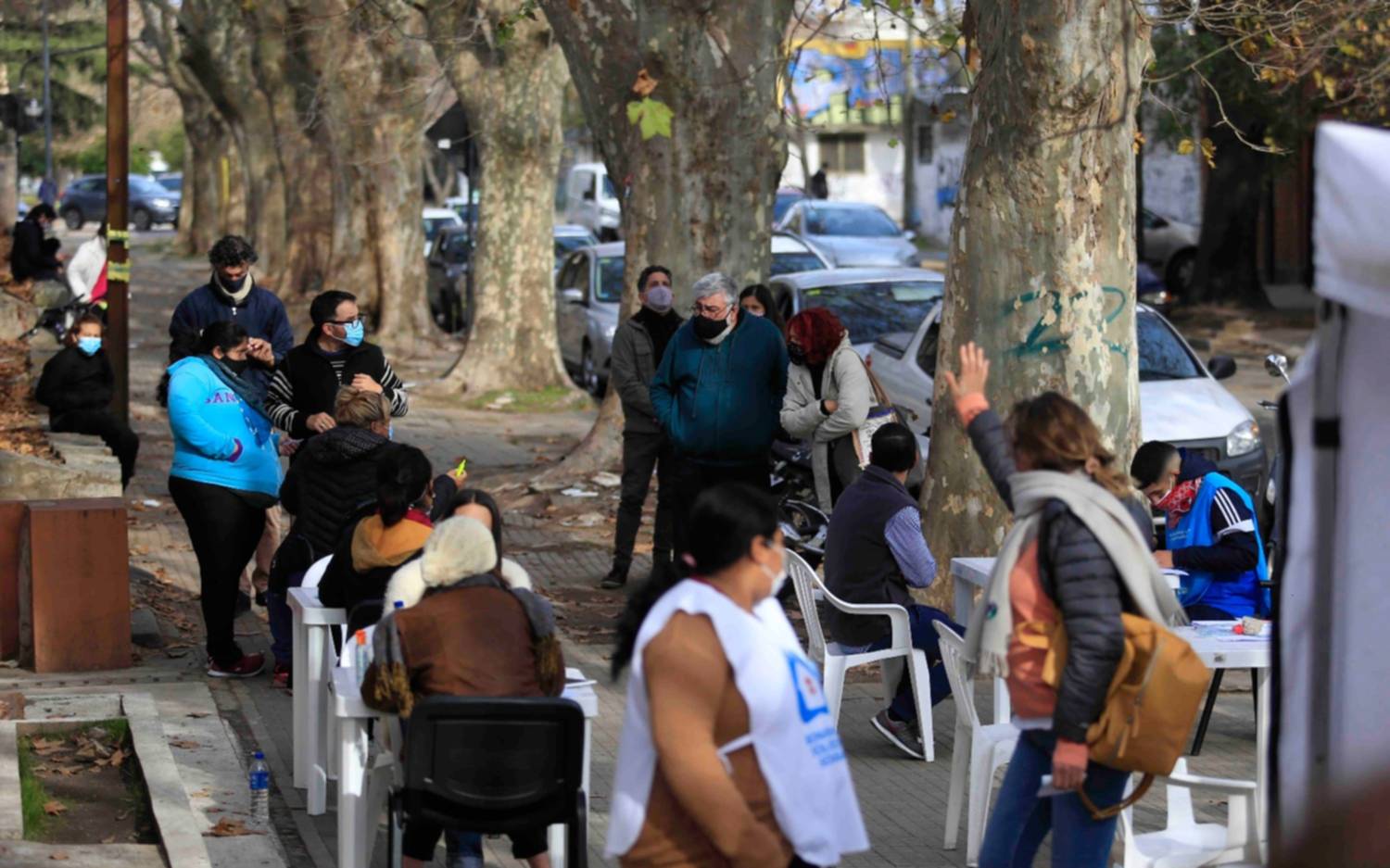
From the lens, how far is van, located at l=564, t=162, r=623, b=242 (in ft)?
132

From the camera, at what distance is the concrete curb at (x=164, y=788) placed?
623 cm

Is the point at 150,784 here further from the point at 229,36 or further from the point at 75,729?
the point at 229,36

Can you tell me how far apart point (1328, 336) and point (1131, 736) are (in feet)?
4.36

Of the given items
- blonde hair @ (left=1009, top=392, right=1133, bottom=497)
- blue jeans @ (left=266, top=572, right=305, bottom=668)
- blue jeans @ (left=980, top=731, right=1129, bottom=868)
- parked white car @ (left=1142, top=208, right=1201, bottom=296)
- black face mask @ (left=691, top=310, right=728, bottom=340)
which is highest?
parked white car @ (left=1142, top=208, right=1201, bottom=296)

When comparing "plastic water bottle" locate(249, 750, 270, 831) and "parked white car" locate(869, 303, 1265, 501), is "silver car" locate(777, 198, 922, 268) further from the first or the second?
"plastic water bottle" locate(249, 750, 270, 831)

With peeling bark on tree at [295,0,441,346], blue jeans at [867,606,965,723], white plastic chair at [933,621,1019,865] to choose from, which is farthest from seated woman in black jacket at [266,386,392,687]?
peeling bark on tree at [295,0,441,346]

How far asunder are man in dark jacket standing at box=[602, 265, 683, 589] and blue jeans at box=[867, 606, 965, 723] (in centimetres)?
312

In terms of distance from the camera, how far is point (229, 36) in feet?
106

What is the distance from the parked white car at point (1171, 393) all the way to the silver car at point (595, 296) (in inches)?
262

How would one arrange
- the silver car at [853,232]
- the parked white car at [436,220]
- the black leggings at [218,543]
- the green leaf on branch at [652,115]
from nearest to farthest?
1. the black leggings at [218,543]
2. the green leaf on branch at [652,115]
3. the silver car at [853,232]
4. the parked white car at [436,220]

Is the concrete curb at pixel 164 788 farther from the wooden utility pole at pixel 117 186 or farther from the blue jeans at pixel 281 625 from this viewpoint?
the wooden utility pole at pixel 117 186

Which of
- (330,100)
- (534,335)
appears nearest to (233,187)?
(330,100)

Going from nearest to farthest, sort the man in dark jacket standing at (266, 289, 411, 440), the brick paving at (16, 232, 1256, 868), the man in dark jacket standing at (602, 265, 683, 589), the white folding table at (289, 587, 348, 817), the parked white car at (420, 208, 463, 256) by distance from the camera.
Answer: the brick paving at (16, 232, 1256, 868) → the white folding table at (289, 587, 348, 817) → the man in dark jacket standing at (266, 289, 411, 440) → the man in dark jacket standing at (602, 265, 683, 589) → the parked white car at (420, 208, 463, 256)

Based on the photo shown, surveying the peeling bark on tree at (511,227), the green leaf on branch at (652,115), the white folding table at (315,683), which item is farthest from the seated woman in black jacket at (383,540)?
the peeling bark on tree at (511,227)
